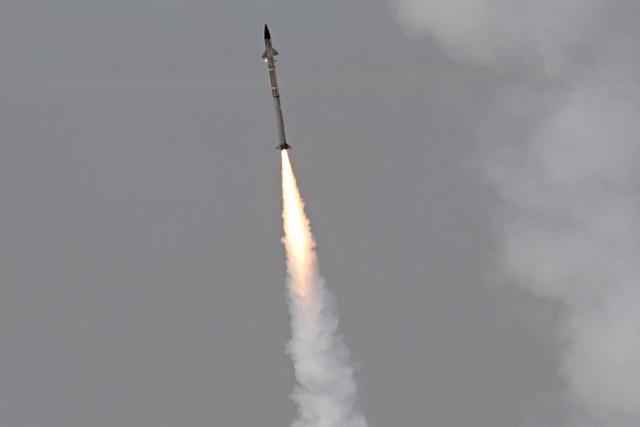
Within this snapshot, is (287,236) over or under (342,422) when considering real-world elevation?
over

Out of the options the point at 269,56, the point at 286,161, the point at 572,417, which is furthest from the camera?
the point at 572,417

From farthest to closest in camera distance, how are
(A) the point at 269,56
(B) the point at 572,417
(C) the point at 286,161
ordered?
1. (B) the point at 572,417
2. (C) the point at 286,161
3. (A) the point at 269,56

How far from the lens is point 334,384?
4262 inches

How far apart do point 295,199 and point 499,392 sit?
101 ft

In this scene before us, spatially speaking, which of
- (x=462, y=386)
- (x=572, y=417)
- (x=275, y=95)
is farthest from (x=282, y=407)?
(x=275, y=95)

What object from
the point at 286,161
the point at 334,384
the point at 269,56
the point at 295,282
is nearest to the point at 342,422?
the point at 334,384

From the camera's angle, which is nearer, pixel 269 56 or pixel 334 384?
pixel 269 56

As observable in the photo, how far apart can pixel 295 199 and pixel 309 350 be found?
10746 millimetres

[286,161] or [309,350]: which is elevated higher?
[286,161]

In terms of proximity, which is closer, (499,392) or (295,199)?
(295,199)

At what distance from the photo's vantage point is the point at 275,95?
319ft

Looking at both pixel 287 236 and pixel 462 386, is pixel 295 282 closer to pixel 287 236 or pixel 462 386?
pixel 287 236

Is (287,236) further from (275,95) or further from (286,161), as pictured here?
(275,95)

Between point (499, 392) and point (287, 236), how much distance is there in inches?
1145
